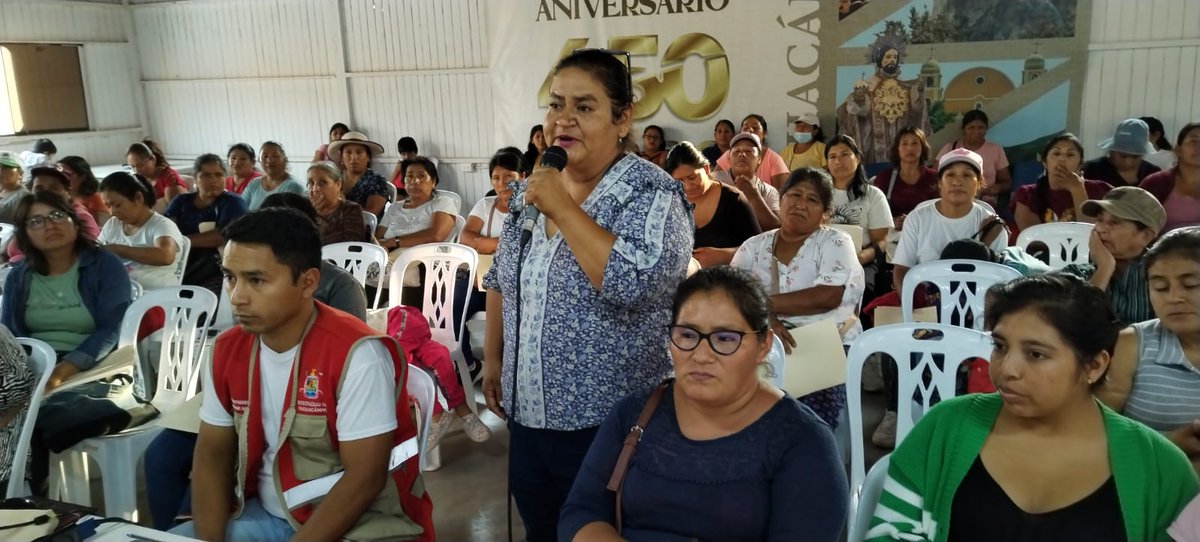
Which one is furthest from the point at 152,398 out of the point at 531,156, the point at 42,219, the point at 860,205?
the point at 860,205

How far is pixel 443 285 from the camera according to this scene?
406 centimetres

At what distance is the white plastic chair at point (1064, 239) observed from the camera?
12.5 feet

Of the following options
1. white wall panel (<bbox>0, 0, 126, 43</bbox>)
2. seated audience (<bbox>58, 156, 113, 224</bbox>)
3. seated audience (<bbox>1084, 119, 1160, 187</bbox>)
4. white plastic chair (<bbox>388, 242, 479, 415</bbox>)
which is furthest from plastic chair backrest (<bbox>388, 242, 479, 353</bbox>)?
white wall panel (<bbox>0, 0, 126, 43</bbox>)

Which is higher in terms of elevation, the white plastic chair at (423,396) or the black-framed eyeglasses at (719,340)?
the black-framed eyeglasses at (719,340)

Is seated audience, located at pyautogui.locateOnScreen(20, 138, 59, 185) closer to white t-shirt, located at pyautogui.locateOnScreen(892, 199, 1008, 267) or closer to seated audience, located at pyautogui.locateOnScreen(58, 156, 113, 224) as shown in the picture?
seated audience, located at pyautogui.locateOnScreen(58, 156, 113, 224)

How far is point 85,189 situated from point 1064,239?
5842 mm

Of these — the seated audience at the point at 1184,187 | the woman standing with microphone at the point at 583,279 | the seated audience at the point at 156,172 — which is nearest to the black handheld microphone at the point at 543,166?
the woman standing with microphone at the point at 583,279

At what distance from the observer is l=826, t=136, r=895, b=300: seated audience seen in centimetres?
459

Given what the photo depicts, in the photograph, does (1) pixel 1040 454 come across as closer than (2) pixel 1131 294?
Yes

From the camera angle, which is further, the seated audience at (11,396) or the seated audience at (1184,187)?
the seated audience at (1184,187)

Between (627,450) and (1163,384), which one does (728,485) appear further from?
(1163,384)

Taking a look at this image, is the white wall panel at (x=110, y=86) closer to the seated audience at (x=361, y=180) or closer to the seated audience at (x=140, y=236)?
the seated audience at (x=361, y=180)

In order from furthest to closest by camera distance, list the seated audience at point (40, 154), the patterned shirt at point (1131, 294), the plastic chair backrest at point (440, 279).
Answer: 1. the seated audience at point (40, 154)
2. the plastic chair backrest at point (440, 279)
3. the patterned shirt at point (1131, 294)

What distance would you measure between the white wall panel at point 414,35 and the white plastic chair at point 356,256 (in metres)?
4.73
